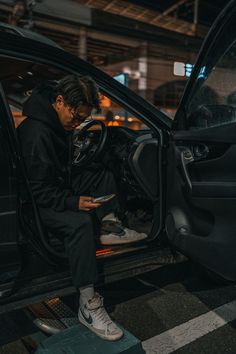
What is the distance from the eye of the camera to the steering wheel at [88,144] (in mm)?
2443

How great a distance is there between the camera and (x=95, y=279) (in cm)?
193

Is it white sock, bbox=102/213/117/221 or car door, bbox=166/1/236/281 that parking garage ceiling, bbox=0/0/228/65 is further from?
car door, bbox=166/1/236/281

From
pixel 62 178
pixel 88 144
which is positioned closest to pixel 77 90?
pixel 62 178

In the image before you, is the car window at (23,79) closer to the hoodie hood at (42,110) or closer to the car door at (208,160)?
the hoodie hood at (42,110)

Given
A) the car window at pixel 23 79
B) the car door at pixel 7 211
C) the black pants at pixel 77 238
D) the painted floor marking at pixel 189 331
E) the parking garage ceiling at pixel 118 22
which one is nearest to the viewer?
the car door at pixel 7 211

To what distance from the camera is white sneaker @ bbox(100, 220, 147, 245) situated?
7.69ft

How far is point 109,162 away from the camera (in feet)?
9.14

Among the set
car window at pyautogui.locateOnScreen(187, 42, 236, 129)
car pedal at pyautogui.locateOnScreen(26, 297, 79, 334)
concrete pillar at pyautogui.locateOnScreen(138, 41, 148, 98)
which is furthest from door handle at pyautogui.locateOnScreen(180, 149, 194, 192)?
concrete pillar at pyautogui.locateOnScreen(138, 41, 148, 98)

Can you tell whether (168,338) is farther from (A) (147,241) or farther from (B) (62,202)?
(B) (62,202)

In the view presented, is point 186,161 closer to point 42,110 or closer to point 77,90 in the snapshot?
point 77,90

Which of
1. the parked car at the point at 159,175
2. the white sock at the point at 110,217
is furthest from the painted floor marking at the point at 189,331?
the white sock at the point at 110,217

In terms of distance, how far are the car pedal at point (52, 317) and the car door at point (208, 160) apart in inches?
29.0

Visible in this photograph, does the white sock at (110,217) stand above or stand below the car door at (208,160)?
below

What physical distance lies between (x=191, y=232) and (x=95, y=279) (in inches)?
23.8
